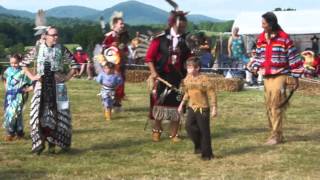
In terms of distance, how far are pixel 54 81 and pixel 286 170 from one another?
3.08 m

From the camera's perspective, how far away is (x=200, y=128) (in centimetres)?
886

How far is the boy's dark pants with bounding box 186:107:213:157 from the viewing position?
8805 mm

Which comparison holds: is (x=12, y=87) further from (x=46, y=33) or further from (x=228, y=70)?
(x=228, y=70)

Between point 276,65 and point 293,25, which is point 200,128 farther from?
point 293,25

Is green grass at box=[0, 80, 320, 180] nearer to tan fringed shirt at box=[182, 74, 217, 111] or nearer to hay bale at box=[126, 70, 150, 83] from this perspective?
tan fringed shirt at box=[182, 74, 217, 111]

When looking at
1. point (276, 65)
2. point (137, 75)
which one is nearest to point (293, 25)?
point (137, 75)

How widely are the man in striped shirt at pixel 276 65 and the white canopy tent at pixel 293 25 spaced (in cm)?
1562

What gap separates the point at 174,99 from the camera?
1018cm

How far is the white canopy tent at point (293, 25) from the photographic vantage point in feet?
85.0

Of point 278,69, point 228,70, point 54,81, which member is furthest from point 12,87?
point 228,70

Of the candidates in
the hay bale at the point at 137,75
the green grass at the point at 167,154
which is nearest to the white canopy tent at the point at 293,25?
the hay bale at the point at 137,75

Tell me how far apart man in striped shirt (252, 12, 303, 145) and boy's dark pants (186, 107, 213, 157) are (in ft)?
4.50

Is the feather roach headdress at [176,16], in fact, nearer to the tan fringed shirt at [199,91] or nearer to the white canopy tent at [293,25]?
the tan fringed shirt at [199,91]

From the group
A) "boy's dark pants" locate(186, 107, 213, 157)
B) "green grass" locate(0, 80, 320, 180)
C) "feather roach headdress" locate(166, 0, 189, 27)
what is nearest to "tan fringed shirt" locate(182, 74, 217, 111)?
"boy's dark pants" locate(186, 107, 213, 157)
